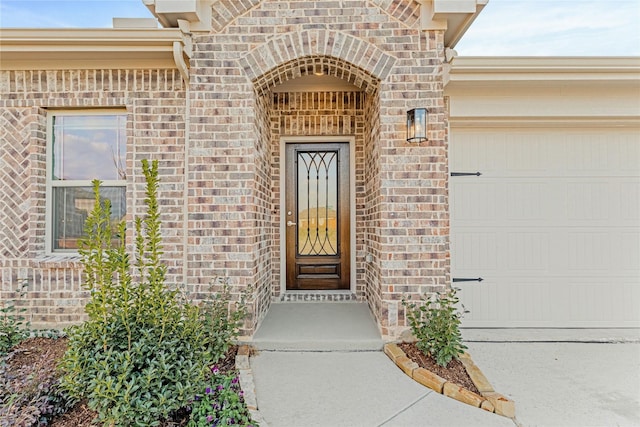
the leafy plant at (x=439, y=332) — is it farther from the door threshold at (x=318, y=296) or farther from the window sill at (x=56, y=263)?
the window sill at (x=56, y=263)

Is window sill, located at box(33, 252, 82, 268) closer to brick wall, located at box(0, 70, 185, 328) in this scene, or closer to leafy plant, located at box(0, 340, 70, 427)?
brick wall, located at box(0, 70, 185, 328)

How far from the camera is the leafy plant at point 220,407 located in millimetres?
2014

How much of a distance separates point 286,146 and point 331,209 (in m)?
1.05

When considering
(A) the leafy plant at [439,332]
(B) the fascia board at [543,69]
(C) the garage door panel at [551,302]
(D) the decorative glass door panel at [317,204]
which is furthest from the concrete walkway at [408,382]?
(B) the fascia board at [543,69]

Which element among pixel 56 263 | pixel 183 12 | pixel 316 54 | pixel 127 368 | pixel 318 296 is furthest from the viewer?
pixel 318 296

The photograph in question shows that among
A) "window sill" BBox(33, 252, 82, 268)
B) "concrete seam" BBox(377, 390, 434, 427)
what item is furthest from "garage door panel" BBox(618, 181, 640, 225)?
"window sill" BBox(33, 252, 82, 268)

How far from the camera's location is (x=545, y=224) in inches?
150

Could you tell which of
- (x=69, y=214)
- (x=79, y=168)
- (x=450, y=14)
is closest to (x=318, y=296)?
(x=69, y=214)

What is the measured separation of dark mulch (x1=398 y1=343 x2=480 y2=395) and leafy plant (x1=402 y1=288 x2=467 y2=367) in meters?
0.04

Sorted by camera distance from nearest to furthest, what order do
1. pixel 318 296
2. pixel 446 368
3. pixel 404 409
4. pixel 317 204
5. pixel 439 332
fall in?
pixel 404 409 → pixel 446 368 → pixel 439 332 → pixel 318 296 → pixel 317 204

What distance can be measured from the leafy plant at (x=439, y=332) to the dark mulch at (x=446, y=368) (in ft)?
0.13

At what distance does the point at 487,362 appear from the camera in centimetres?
296

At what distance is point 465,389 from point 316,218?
105 inches

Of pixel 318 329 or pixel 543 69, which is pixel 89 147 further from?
pixel 543 69
